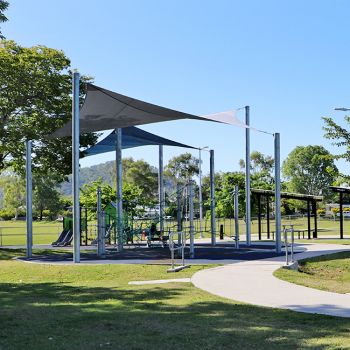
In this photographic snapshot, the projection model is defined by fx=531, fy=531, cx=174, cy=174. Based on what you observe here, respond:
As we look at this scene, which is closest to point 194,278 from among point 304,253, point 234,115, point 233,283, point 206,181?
point 233,283

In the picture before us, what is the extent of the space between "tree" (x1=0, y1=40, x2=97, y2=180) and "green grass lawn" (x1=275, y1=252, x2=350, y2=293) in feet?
39.1

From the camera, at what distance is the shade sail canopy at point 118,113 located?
1549 centimetres

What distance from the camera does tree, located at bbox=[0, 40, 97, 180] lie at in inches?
837

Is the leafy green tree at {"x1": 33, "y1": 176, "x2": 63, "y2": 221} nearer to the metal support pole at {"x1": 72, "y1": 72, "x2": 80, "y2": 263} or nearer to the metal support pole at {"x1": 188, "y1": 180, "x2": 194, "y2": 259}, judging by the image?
the metal support pole at {"x1": 188, "y1": 180, "x2": 194, "y2": 259}

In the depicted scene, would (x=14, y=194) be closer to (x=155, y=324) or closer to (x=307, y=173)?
(x=307, y=173)

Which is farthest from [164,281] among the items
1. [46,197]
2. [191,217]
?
[46,197]

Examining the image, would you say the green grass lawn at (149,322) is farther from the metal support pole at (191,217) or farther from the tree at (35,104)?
the tree at (35,104)

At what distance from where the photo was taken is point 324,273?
13.6m

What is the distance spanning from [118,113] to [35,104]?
22.5 ft

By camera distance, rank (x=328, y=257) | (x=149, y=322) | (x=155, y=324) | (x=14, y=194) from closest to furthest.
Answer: (x=155, y=324)
(x=149, y=322)
(x=328, y=257)
(x=14, y=194)

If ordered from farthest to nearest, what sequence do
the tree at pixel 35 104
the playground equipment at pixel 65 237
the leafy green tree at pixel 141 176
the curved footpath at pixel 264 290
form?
the leafy green tree at pixel 141 176 → the playground equipment at pixel 65 237 → the tree at pixel 35 104 → the curved footpath at pixel 264 290

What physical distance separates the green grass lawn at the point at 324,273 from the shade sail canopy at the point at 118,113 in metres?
4.69

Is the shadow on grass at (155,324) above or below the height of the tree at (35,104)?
below

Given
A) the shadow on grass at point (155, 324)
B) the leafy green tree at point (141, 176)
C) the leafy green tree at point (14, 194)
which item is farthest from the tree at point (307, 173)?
the shadow on grass at point (155, 324)
